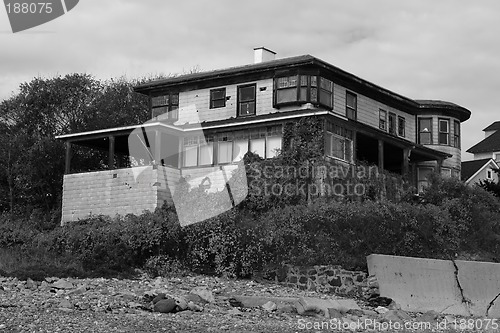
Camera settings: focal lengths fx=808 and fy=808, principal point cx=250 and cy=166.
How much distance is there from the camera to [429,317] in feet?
62.0

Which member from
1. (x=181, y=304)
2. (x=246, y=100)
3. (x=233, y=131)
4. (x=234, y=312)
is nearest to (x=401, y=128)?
(x=246, y=100)

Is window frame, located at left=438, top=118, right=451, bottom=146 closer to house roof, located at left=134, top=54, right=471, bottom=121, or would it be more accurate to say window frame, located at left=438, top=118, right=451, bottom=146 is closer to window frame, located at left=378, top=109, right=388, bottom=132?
house roof, located at left=134, top=54, right=471, bottom=121

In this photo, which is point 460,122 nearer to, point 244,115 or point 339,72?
point 339,72

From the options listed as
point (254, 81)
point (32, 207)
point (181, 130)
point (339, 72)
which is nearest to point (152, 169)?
point (181, 130)

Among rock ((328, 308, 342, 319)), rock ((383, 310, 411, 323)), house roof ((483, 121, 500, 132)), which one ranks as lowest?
rock ((383, 310, 411, 323))

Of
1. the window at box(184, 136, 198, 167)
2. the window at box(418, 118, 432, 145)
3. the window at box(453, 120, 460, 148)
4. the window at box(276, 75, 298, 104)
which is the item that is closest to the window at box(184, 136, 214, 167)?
the window at box(184, 136, 198, 167)

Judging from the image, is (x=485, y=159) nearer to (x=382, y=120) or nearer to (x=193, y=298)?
(x=382, y=120)

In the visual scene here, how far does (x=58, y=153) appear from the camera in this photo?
40.5m

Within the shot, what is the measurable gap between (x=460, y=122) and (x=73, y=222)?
20447 millimetres

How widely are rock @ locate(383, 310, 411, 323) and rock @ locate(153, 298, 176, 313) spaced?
16.4 ft

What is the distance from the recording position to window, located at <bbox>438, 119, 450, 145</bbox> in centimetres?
3969

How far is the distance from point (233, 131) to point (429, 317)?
1538 centimetres

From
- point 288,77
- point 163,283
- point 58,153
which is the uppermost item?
point 288,77

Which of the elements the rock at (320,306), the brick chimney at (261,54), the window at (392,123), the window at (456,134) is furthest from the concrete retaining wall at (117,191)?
the window at (456,134)
